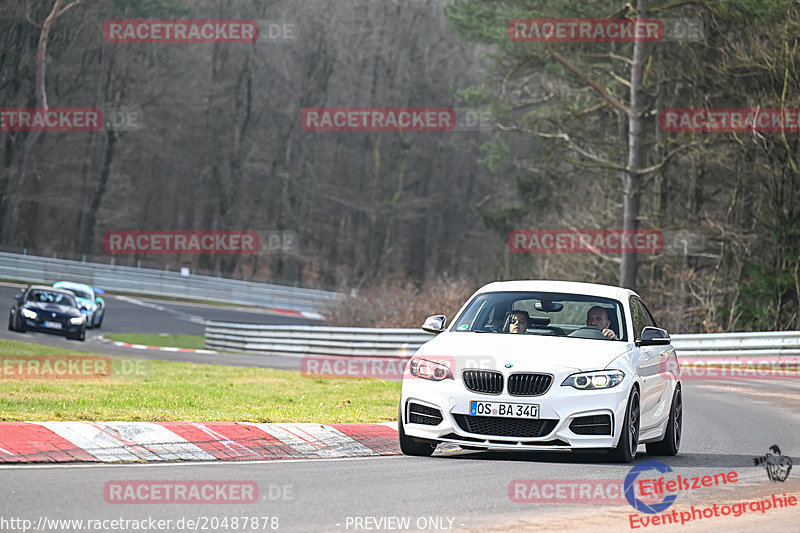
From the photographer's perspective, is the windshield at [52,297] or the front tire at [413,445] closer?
the front tire at [413,445]

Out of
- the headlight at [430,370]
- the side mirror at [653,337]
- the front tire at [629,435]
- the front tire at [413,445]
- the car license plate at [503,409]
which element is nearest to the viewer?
the car license plate at [503,409]

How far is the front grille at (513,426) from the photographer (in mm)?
10078

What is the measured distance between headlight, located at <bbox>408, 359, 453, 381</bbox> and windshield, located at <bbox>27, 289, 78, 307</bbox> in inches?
943

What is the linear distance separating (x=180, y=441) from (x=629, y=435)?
3.85 m

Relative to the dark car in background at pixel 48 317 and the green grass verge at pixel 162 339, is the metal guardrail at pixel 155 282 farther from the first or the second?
the dark car in background at pixel 48 317

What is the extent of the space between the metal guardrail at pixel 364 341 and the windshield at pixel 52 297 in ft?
16.7

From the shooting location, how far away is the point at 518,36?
4034cm

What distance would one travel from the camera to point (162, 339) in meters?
38.3

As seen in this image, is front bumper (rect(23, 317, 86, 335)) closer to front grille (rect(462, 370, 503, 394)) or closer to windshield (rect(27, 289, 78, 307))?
windshield (rect(27, 289, 78, 307))

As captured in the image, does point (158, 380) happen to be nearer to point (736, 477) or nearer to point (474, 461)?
point (474, 461)

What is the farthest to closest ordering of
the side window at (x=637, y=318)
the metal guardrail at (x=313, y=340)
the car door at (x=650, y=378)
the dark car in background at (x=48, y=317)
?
the metal guardrail at (x=313, y=340) < the dark car in background at (x=48, y=317) < the side window at (x=637, y=318) < the car door at (x=650, y=378)

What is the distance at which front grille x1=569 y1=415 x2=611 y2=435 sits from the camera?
10.1 m

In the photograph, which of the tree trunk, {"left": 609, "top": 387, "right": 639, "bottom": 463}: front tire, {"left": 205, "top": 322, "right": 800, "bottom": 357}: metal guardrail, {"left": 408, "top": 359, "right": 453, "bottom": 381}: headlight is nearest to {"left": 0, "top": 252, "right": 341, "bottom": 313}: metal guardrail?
the tree trunk

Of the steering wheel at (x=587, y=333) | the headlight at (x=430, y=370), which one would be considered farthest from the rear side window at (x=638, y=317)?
the headlight at (x=430, y=370)
